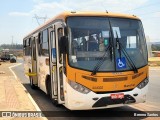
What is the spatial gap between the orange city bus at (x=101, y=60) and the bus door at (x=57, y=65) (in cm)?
4

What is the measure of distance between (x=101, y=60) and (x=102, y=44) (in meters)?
0.50

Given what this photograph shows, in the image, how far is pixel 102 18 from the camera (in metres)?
9.94

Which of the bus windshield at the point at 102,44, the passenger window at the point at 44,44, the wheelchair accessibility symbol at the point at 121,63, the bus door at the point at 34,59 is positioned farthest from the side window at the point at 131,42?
the bus door at the point at 34,59

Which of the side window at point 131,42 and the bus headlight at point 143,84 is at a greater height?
the side window at point 131,42

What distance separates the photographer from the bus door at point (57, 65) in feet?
34.4

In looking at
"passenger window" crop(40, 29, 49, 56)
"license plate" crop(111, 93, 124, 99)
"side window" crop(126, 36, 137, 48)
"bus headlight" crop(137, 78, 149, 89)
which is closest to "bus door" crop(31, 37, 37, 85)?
"passenger window" crop(40, 29, 49, 56)

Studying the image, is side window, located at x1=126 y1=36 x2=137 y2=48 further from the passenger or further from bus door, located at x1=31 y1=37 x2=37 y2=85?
bus door, located at x1=31 y1=37 x2=37 y2=85

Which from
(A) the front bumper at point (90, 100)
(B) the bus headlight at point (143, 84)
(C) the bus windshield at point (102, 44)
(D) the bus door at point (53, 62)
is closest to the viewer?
(A) the front bumper at point (90, 100)

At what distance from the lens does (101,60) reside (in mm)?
9438

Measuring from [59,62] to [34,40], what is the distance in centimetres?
626

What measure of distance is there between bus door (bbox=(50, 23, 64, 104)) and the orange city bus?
0.04 meters

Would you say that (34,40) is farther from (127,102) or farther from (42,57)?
(127,102)

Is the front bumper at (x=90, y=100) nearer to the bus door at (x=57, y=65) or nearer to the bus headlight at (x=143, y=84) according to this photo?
the bus headlight at (x=143, y=84)

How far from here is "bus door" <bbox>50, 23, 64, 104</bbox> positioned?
10.5 meters
